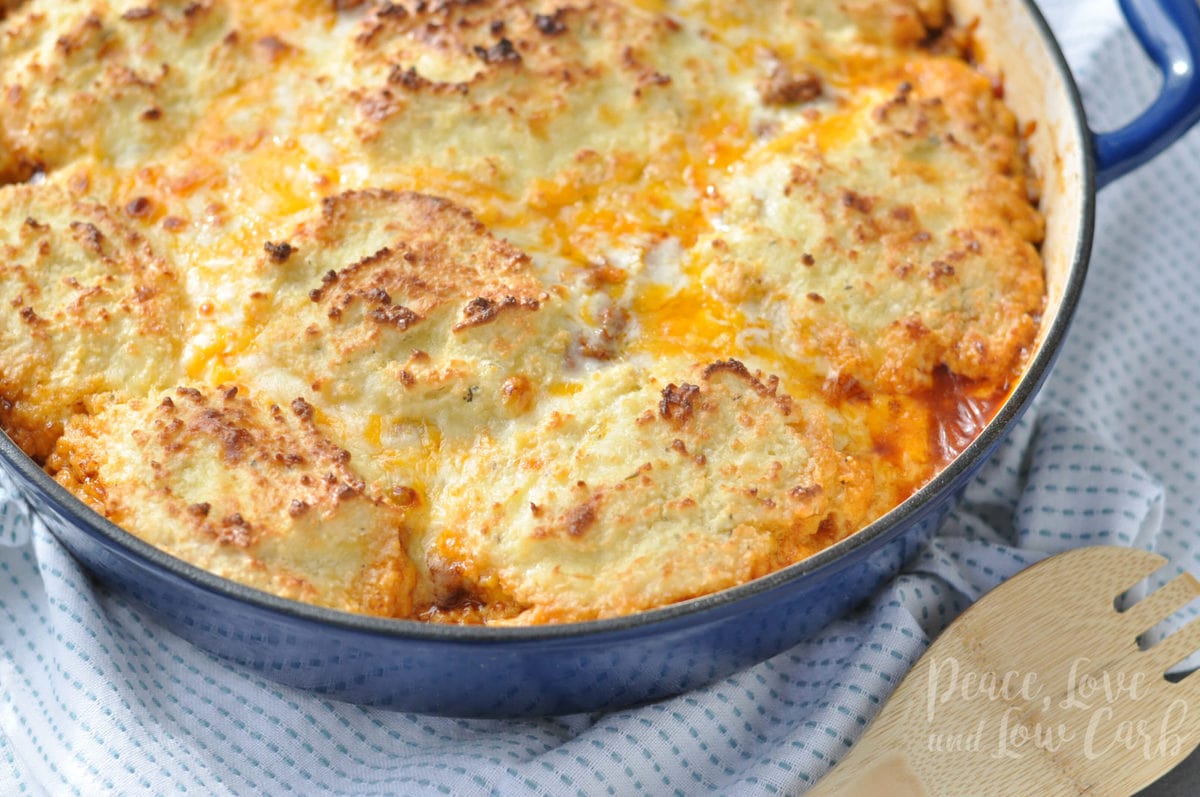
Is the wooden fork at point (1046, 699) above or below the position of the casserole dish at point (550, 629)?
below

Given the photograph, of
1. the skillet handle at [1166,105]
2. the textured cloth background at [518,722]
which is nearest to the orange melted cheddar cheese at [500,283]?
the skillet handle at [1166,105]

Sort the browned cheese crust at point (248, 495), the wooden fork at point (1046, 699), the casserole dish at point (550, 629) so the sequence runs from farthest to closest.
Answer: the wooden fork at point (1046, 699), the browned cheese crust at point (248, 495), the casserole dish at point (550, 629)

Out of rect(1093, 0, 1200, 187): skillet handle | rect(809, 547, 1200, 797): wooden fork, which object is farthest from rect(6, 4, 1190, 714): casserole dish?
rect(809, 547, 1200, 797): wooden fork

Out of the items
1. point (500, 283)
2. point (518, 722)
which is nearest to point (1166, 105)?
point (500, 283)

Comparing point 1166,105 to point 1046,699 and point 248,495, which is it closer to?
point 1046,699

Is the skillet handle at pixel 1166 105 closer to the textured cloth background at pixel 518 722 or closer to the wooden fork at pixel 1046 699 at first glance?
the textured cloth background at pixel 518 722

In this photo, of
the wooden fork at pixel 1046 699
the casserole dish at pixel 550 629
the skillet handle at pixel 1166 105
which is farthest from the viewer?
the skillet handle at pixel 1166 105

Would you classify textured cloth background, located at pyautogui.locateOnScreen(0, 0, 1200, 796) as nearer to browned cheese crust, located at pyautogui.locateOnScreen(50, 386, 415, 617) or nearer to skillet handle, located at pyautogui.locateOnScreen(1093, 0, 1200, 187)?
browned cheese crust, located at pyautogui.locateOnScreen(50, 386, 415, 617)
